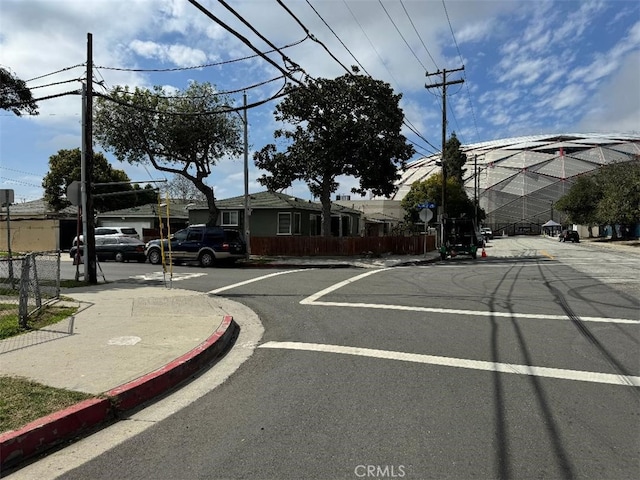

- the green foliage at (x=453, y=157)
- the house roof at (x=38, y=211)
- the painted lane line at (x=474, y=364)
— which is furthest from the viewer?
the green foliage at (x=453, y=157)

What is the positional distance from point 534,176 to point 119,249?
103 metres

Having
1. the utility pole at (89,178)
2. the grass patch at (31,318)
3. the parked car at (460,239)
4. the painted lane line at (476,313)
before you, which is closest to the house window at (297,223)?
the parked car at (460,239)

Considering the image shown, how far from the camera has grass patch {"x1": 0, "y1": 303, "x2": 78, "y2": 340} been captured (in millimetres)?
7508

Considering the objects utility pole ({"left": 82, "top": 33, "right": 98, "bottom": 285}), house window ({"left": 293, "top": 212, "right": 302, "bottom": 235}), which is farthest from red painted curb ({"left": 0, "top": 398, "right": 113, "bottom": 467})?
house window ({"left": 293, "top": 212, "right": 302, "bottom": 235})

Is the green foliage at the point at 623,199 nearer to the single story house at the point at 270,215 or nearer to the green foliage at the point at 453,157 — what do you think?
the single story house at the point at 270,215

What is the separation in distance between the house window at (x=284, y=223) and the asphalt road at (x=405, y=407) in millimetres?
22282

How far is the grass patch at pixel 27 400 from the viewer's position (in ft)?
13.5

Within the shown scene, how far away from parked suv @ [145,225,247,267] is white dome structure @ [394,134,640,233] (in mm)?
88655

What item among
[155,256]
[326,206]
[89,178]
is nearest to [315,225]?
[326,206]

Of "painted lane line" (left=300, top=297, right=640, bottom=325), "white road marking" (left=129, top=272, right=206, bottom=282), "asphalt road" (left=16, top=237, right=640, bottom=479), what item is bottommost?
"asphalt road" (left=16, top=237, right=640, bottom=479)

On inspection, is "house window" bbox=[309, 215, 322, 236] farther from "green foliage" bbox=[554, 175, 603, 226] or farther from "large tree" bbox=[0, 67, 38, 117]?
"green foliage" bbox=[554, 175, 603, 226]

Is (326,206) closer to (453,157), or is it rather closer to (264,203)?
(264,203)

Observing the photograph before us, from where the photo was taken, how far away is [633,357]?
630 cm

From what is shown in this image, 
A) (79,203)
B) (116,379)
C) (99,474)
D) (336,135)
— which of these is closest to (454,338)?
(116,379)
